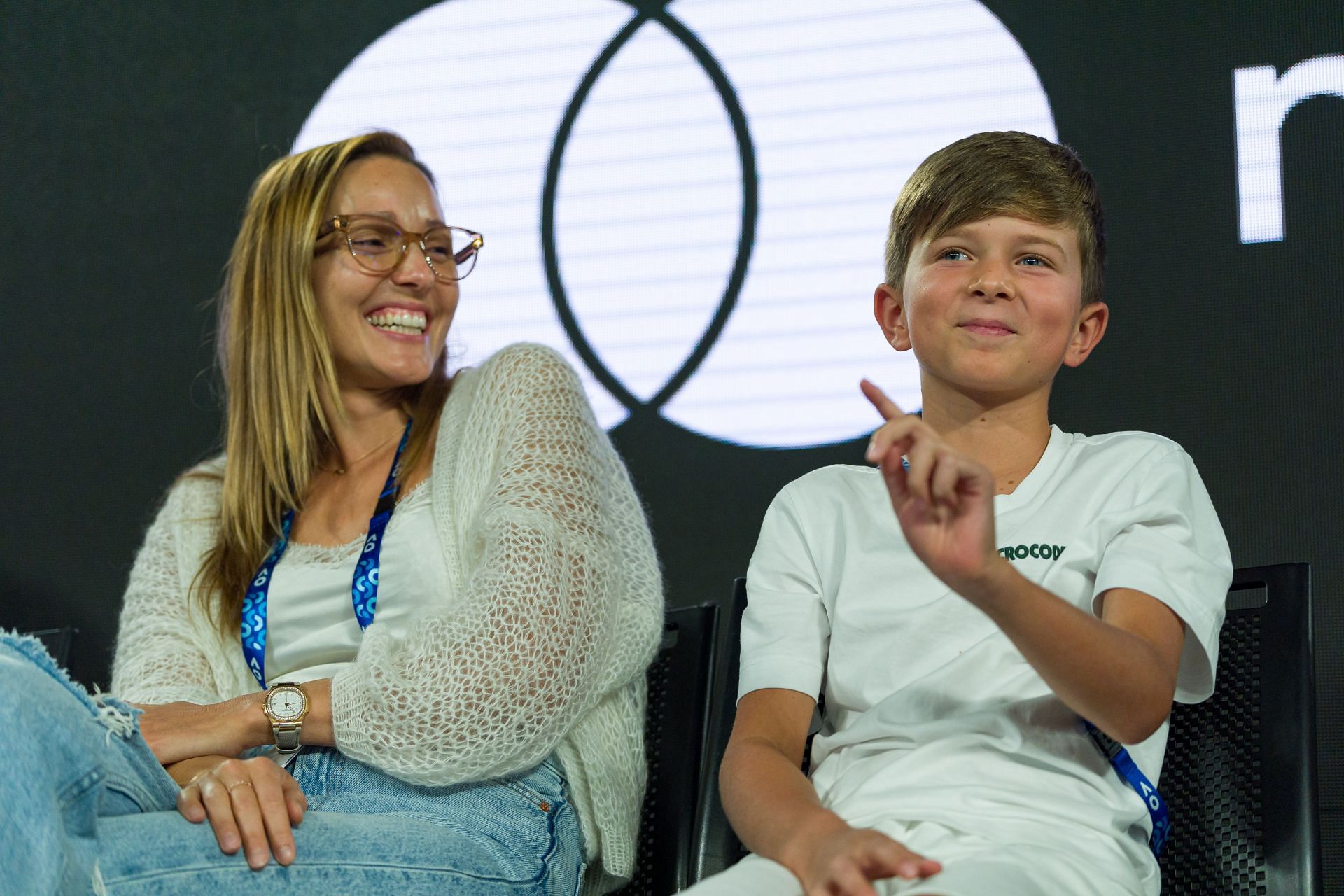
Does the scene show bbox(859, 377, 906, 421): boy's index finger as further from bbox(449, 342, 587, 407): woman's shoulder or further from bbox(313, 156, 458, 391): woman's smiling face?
bbox(313, 156, 458, 391): woman's smiling face

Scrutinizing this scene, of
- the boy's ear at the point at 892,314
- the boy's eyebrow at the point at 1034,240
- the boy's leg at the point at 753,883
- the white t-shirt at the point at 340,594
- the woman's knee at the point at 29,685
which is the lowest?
the boy's leg at the point at 753,883

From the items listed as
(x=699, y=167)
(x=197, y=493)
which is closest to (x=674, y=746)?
(x=197, y=493)

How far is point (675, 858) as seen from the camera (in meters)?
1.66

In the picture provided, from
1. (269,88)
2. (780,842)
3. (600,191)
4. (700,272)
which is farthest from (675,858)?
(269,88)

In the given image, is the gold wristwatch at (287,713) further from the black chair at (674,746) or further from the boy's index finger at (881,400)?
the boy's index finger at (881,400)

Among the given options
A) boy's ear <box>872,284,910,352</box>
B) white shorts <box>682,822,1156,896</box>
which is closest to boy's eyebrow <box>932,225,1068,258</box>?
boy's ear <box>872,284,910,352</box>

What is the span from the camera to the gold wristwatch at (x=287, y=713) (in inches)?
61.6

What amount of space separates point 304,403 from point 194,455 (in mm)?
1241

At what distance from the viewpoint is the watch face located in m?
1.57

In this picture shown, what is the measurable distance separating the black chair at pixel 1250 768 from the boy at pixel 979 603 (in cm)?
13

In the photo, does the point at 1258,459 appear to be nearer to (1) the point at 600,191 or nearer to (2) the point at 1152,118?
(2) the point at 1152,118

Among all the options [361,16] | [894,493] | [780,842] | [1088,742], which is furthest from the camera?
[361,16]

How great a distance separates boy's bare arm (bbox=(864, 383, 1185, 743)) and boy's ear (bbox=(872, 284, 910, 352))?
1.51 feet

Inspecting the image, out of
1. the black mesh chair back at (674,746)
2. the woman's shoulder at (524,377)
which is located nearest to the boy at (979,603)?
the black mesh chair back at (674,746)
